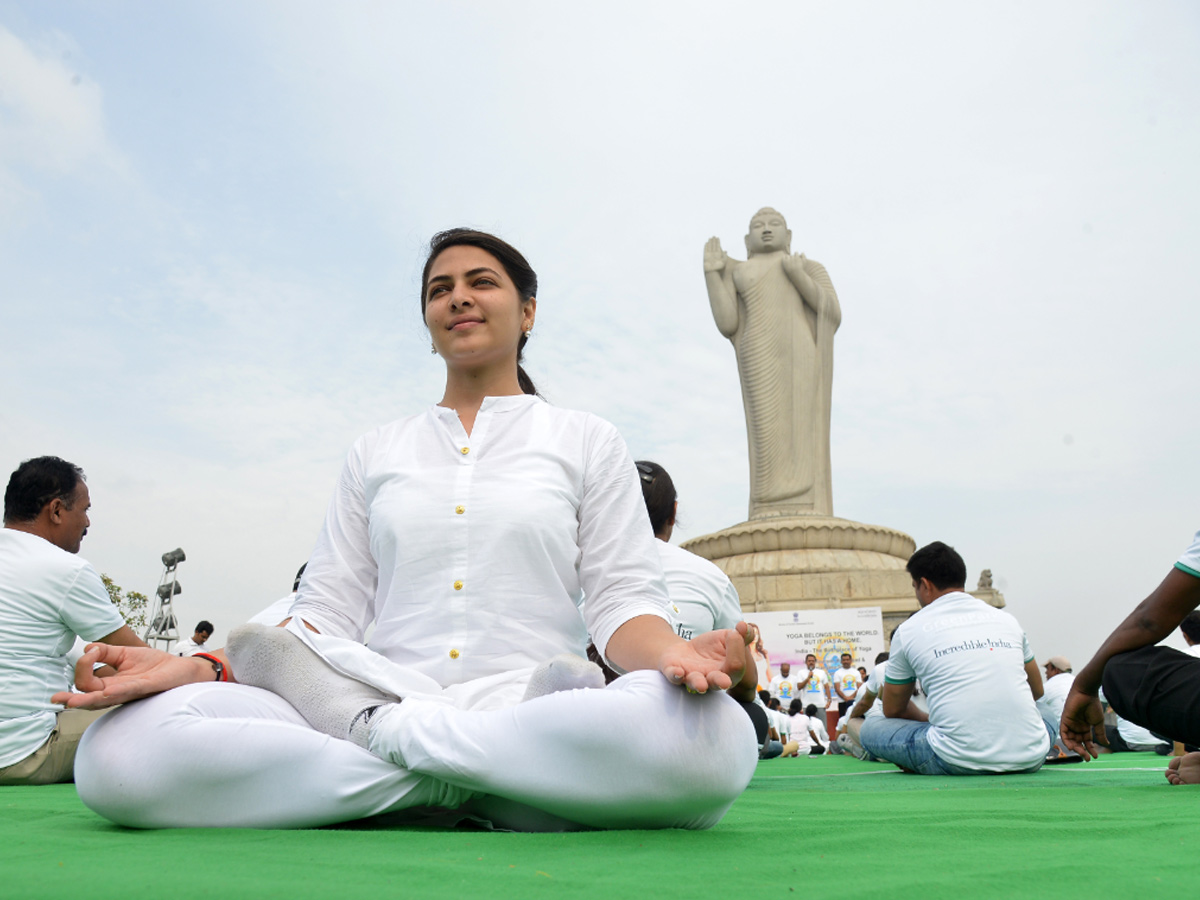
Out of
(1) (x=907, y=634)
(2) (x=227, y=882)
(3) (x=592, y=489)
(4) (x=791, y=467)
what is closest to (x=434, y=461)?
(3) (x=592, y=489)

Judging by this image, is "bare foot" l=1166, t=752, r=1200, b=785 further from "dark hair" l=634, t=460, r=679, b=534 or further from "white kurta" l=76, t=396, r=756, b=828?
"white kurta" l=76, t=396, r=756, b=828

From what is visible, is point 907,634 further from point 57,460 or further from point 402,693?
point 57,460

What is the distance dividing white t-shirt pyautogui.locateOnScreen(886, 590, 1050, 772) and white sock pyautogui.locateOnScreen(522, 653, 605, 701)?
245cm

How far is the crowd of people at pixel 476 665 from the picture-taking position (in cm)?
139

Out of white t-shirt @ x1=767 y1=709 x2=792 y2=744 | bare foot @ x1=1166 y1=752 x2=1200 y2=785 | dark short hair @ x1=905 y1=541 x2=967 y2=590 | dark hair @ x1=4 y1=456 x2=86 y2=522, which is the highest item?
dark hair @ x1=4 y1=456 x2=86 y2=522

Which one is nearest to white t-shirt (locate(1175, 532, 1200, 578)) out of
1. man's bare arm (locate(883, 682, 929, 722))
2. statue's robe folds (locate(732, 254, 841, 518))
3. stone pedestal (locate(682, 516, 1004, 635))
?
man's bare arm (locate(883, 682, 929, 722))

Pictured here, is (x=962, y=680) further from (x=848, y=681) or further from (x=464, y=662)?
(x=848, y=681)

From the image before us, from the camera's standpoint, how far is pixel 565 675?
1.47m

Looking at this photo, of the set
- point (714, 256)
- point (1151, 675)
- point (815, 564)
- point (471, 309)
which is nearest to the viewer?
point (471, 309)

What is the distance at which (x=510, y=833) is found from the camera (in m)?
1.43

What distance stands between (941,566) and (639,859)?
292cm

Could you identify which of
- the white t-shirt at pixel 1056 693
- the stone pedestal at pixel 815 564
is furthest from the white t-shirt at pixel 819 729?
the stone pedestal at pixel 815 564

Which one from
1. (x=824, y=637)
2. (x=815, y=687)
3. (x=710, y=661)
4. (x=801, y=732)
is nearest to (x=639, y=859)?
(x=710, y=661)

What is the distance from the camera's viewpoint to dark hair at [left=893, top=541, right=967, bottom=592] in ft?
12.5
